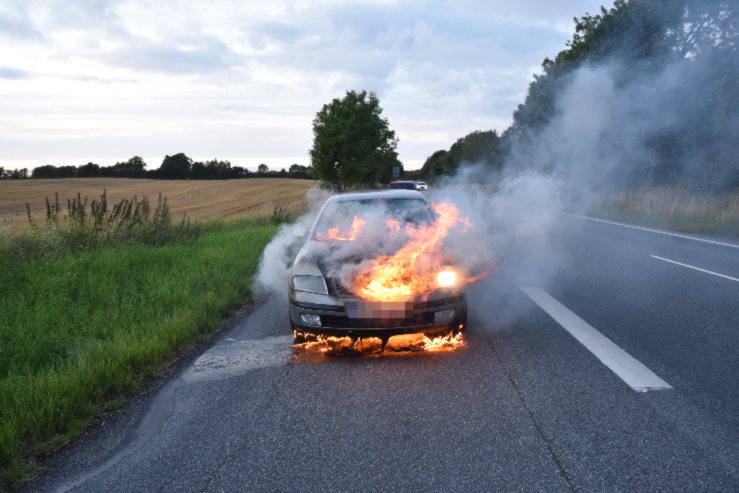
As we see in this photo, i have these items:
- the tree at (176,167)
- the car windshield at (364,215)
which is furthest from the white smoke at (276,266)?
the tree at (176,167)

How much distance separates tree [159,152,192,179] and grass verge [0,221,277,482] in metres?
63.8

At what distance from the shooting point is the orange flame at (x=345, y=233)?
5.21m

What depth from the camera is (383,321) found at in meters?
4.20

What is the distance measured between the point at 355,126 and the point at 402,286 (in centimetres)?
4362

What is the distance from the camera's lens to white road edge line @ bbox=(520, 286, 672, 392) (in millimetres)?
3639

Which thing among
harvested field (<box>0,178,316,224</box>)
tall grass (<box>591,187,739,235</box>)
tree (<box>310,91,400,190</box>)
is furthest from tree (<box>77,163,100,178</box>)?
tall grass (<box>591,187,739,235</box>)

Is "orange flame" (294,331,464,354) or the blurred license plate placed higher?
the blurred license plate

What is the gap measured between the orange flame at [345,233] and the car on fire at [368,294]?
5 cm

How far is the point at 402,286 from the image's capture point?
434cm

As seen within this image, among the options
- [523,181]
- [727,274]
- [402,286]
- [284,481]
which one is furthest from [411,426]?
[523,181]

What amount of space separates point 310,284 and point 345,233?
3.25 feet

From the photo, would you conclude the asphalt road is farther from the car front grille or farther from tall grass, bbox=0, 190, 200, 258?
tall grass, bbox=0, 190, 200, 258

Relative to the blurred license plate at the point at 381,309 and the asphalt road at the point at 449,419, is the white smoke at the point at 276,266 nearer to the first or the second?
the blurred license plate at the point at 381,309

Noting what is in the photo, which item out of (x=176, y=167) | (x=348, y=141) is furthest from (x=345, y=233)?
(x=176, y=167)
